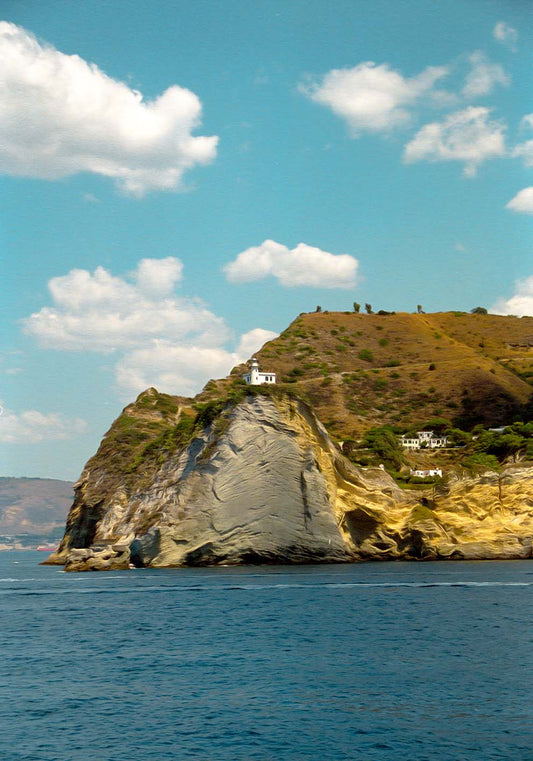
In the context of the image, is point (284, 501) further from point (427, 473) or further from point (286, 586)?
point (427, 473)

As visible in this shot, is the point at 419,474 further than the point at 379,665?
Yes

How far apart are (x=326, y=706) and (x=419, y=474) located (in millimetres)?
88152

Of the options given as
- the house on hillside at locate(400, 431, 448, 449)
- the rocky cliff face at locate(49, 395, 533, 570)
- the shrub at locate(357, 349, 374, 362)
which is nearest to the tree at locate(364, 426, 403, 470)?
the house on hillside at locate(400, 431, 448, 449)

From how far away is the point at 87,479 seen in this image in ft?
390

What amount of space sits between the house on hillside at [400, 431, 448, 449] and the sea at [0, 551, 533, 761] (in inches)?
3213

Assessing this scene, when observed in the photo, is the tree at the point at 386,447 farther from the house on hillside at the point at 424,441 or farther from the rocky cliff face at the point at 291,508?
the rocky cliff face at the point at 291,508

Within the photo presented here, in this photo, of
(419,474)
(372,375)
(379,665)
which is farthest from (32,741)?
(372,375)

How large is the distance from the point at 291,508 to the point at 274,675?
46515 mm

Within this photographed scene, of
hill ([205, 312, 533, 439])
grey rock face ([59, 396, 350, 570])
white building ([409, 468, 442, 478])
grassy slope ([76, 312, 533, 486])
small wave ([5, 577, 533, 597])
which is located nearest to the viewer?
small wave ([5, 577, 533, 597])

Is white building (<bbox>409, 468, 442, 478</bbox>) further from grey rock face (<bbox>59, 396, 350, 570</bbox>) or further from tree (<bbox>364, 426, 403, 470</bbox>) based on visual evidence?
grey rock face (<bbox>59, 396, 350, 570</bbox>)

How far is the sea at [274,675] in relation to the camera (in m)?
21.1

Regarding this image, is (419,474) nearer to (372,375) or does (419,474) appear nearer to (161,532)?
(161,532)

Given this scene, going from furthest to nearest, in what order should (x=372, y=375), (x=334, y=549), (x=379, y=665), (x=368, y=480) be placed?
1. (x=372, y=375)
2. (x=368, y=480)
3. (x=334, y=549)
4. (x=379, y=665)

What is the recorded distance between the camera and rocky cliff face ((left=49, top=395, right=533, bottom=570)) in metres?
76.2
